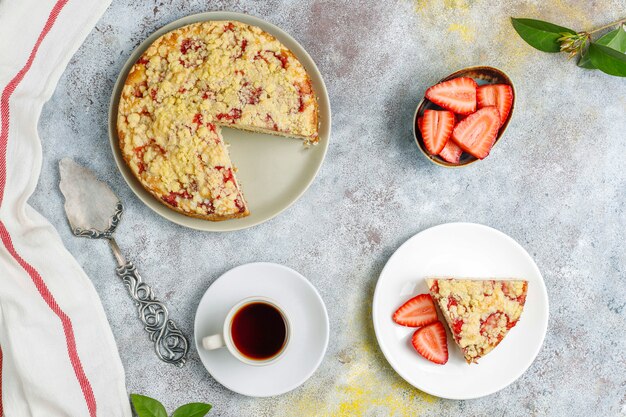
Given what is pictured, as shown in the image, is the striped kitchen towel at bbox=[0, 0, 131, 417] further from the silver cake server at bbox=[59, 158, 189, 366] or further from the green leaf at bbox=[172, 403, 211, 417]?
the green leaf at bbox=[172, 403, 211, 417]

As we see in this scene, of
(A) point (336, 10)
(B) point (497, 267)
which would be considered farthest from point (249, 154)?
(B) point (497, 267)

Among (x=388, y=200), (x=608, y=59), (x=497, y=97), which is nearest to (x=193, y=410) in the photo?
(x=388, y=200)

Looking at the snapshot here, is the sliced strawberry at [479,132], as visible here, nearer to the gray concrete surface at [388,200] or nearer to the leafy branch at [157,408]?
the gray concrete surface at [388,200]

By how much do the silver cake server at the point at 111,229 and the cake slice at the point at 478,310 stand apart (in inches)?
46.3

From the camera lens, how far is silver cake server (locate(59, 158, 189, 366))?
2.75 m

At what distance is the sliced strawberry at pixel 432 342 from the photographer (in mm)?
2781

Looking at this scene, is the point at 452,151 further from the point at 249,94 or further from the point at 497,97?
the point at 249,94

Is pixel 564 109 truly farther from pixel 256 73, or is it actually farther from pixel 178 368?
→ pixel 178 368

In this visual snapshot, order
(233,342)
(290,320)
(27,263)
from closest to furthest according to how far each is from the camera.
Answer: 1. (27,263)
2. (233,342)
3. (290,320)

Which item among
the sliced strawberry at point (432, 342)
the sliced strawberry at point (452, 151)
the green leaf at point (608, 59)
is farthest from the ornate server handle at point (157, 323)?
the green leaf at point (608, 59)

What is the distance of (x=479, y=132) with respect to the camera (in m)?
2.70

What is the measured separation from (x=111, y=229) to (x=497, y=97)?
178 cm

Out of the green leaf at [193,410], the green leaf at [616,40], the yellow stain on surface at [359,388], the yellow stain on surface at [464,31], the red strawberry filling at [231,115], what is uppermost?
the red strawberry filling at [231,115]

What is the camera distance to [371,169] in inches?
114
